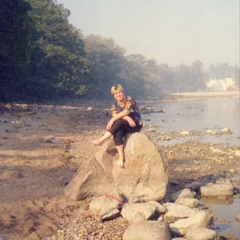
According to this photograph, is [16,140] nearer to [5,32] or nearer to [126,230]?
[126,230]

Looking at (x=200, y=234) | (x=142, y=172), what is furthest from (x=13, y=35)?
(x=200, y=234)

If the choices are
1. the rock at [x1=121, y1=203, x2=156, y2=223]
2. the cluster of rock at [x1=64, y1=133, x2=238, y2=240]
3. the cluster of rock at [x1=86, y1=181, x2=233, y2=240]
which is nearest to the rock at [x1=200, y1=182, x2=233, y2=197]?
the cluster of rock at [x1=64, y1=133, x2=238, y2=240]

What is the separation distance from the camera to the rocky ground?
584 centimetres

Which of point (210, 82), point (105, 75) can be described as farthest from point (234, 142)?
point (210, 82)

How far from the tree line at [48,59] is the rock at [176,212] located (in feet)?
47.4

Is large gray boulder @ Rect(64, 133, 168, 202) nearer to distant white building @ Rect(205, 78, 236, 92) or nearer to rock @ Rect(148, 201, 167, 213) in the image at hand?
rock @ Rect(148, 201, 167, 213)

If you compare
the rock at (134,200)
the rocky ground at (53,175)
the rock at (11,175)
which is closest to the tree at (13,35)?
the rocky ground at (53,175)

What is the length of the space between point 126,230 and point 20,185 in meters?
2.66

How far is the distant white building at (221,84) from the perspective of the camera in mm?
123000

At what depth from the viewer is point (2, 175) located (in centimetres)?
755

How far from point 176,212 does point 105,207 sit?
1450mm

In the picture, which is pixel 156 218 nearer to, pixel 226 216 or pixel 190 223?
pixel 190 223

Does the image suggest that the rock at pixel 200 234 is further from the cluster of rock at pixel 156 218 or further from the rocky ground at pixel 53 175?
the rocky ground at pixel 53 175

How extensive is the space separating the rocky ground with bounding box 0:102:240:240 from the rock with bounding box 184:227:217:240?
1.17m
